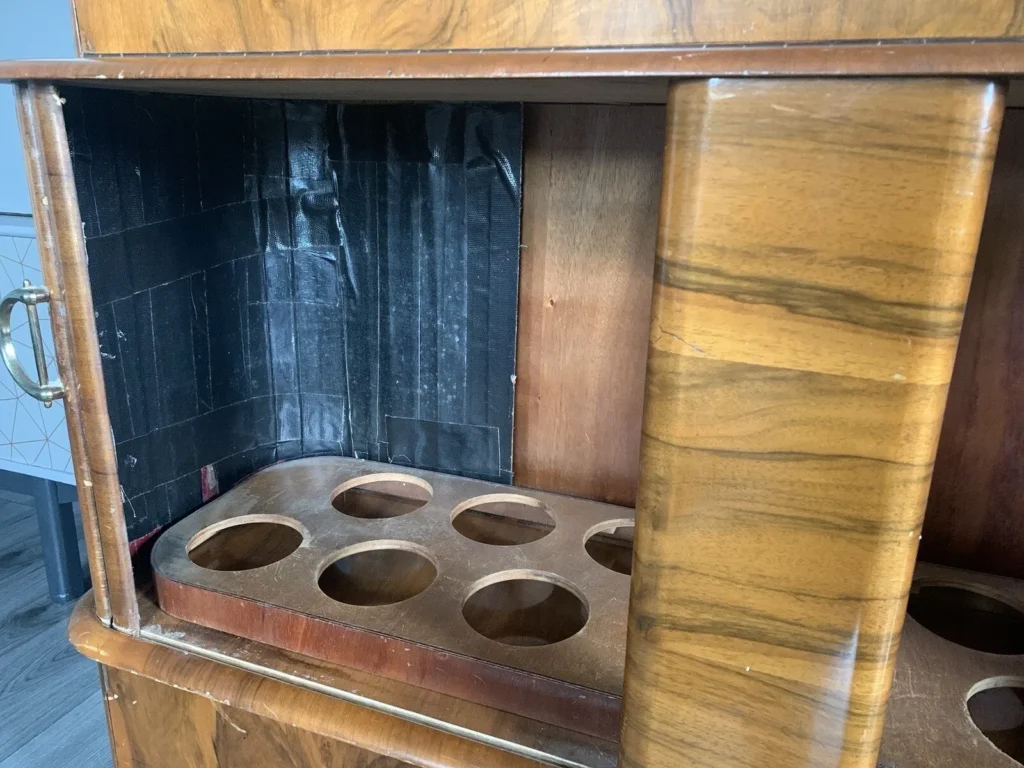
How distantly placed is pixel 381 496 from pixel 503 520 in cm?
16

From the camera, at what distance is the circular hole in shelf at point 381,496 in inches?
35.7

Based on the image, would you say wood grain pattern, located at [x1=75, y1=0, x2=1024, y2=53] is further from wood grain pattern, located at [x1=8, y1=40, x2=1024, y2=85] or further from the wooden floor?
the wooden floor

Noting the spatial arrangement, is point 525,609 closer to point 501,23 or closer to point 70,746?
point 501,23

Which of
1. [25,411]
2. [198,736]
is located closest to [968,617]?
[198,736]

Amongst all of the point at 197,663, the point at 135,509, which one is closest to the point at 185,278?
the point at 135,509

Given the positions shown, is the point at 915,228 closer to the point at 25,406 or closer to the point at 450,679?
the point at 450,679

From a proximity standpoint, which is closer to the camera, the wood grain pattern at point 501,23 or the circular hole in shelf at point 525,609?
the wood grain pattern at point 501,23

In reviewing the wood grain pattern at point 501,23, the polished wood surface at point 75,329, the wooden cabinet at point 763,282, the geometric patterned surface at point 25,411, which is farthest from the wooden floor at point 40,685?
the wood grain pattern at point 501,23

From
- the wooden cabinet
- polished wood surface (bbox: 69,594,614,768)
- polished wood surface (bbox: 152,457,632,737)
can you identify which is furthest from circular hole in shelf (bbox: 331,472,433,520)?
the wooden cabinet

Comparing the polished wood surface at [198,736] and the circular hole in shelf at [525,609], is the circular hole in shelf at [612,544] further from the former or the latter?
the polished wood surface at [198,736]

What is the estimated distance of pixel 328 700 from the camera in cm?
62

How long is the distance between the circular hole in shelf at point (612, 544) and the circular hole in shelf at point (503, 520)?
5 centimetres

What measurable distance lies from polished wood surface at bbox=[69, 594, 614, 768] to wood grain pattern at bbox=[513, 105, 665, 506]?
0.33 meters

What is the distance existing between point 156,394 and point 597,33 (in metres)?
0.54
